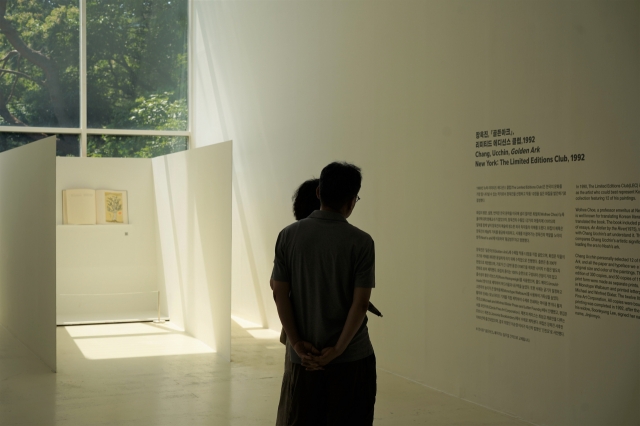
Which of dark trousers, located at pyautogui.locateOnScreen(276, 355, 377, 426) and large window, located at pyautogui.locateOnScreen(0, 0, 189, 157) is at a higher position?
large window, located at pyautogui.locateOnScreen(0, 0, 189, 157)

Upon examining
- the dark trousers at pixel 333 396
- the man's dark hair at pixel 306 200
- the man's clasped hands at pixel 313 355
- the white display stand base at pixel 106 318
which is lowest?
the white display stand base at pixel 106 318

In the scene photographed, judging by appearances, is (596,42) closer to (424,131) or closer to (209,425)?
(424,131)

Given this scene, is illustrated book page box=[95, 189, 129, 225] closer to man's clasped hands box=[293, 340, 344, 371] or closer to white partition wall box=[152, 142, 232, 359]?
white partition wall box=[152, 142, 232, 359]

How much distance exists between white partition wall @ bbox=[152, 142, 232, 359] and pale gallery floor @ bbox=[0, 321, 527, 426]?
40cm

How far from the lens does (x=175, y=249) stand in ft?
28.3

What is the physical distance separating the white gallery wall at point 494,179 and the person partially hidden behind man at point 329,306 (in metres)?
2.20

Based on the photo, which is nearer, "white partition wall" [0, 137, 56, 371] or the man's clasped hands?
the man's clasped hands

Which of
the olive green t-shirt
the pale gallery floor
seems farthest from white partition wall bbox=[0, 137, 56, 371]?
the olive green t-shirt

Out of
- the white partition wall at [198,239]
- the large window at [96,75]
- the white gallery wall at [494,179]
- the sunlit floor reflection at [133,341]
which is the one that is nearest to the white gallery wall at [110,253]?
the white partition wall at [198,239]

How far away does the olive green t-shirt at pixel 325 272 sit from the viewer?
258cm

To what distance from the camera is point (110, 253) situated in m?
9.54

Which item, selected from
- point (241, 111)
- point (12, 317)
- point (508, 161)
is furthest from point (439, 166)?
point (12, 317)

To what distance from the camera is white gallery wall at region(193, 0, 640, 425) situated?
4258 mm

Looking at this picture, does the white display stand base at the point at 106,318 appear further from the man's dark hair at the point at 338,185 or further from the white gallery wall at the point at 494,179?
the man's dark hair at the point at 338,185
